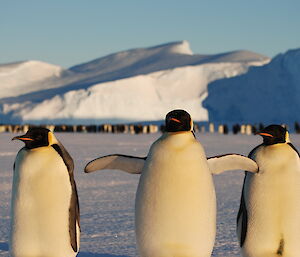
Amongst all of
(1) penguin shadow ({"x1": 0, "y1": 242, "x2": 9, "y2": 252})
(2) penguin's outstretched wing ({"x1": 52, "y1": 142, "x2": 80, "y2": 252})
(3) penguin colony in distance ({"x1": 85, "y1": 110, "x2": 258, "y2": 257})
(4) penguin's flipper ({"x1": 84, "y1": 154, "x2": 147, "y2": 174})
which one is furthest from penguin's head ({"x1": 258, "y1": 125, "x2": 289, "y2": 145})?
(1) penguin shadow ({"x1": 0, "y1": 242, "x2": 9, "y2": 252})

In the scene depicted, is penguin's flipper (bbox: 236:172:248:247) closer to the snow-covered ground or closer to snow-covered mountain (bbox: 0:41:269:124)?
the snow-covered ground

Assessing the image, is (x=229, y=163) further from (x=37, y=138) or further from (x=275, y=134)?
(x=37, y=138)

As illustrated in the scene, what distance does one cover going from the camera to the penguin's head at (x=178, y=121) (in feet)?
10.7

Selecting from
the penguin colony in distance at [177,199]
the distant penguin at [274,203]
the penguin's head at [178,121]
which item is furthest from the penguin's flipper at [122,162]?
the distant penguin at [274,203]

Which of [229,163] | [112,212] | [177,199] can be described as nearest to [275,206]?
[229,163]

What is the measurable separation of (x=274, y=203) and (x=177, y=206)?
642 mm

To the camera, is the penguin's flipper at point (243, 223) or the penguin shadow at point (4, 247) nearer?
the penguin's flipper at point (243, 223)

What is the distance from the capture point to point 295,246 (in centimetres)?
362

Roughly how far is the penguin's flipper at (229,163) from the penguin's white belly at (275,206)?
16cm

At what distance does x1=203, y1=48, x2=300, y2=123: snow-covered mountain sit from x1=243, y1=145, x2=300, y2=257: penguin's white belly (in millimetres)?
36271

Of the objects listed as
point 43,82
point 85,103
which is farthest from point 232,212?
A: point 43,82

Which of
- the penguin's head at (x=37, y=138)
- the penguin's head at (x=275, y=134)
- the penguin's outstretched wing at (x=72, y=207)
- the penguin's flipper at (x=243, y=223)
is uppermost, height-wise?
the penguin's head at (x=37, y=138)

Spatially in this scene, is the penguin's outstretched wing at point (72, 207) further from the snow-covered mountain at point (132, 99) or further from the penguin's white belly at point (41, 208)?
the snow-covered mountain at point (132, 99)

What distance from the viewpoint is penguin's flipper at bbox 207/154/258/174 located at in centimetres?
344
